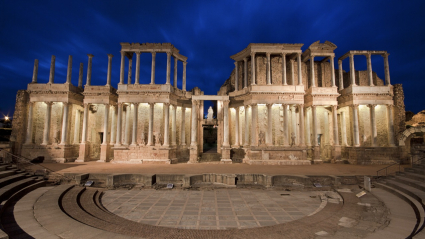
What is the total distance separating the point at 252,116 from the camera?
Result: 22859 millimetres

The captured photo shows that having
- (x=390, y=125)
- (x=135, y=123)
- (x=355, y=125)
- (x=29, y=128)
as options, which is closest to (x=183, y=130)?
(x=135, y=123)

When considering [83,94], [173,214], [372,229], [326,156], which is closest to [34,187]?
[173,214]

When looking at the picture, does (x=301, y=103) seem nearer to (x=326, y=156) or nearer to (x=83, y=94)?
(x=326, y=156)

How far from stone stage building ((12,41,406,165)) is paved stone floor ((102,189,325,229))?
10.9 m

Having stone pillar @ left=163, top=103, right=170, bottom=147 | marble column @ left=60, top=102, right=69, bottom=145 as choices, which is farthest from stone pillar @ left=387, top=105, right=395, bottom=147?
marble column @ left=60, top=102, right=69, bottom=145

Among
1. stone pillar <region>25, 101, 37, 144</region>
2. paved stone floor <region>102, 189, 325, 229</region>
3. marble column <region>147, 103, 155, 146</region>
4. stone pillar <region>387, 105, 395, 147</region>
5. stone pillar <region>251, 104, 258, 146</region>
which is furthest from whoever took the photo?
marble column <region>147, 103, 155, 146</region>

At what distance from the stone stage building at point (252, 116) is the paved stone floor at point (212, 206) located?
1095cm

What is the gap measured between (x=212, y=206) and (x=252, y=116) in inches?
604

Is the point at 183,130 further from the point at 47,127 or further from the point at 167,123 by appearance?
the point at 47,127

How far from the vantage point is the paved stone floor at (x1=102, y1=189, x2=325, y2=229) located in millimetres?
7092

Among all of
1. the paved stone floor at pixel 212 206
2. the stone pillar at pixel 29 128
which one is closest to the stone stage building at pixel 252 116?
the stone pillar at pixel 29 128

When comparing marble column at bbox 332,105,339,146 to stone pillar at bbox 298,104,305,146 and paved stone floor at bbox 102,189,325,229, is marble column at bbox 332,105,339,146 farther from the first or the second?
paved stone floor at bbox 102,189,325,229

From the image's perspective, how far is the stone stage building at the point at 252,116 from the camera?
22406 mm

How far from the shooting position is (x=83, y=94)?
79.8 feet
